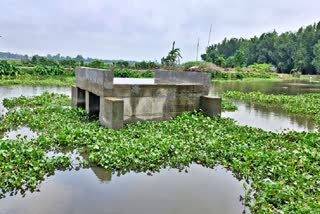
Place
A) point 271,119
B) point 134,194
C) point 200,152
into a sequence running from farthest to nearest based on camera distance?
point 271,119
point 200,152
point 134,194

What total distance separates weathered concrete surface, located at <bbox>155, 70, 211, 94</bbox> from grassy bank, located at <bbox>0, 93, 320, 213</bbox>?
1.83 meters

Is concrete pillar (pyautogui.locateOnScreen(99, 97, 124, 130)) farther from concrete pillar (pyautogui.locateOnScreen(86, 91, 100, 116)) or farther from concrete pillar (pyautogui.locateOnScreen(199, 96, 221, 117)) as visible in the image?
concrete pillar (pyautogui.locateOnScreen(199, 96, 221, 117))

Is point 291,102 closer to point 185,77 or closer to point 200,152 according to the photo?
point 185,77

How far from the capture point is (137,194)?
5422 mm

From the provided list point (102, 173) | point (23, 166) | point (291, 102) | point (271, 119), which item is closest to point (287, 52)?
point (291, 102)

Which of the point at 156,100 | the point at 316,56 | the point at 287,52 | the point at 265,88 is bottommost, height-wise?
the point at 265,88

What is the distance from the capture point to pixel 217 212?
4902 mm

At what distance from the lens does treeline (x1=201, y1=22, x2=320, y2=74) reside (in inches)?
2623

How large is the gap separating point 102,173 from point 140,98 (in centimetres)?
396

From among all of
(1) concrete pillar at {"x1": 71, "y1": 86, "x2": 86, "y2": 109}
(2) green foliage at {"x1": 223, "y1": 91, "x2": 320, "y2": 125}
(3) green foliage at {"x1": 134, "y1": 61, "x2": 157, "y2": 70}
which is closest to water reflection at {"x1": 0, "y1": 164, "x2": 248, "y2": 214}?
(1) concrete pillar at {"x1": 71, "y1": 86, "x2": 86, "y2": 109}

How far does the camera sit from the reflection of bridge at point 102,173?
600cm

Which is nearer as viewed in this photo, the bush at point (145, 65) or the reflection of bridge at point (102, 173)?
the reflection of bridge at point (102, 173)

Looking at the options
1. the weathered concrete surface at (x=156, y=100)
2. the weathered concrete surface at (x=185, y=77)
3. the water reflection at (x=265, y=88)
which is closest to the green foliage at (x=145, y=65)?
the water reflection at (x=265, y=88)

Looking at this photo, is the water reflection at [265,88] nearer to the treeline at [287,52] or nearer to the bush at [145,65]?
the bush at [145,65]
